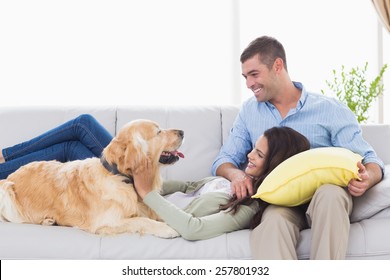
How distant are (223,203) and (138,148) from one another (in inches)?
15.8

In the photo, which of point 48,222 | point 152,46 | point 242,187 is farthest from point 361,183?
point 152,46

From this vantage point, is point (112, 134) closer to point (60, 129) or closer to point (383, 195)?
point (60, 129)

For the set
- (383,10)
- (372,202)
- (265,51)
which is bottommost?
(372,202)

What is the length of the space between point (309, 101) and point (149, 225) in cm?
99

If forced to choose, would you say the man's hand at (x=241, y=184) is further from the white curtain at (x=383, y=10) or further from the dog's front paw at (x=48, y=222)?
the white curtain at (x=383, y=10)

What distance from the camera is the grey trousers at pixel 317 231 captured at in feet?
5.87

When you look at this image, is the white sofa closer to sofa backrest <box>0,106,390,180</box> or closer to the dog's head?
the dog's head

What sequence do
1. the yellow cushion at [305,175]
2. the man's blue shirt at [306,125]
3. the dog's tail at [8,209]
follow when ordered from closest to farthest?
the yellow cushion at [305,175], the dog's tail at [8,209], the man's blue shirt at [306,125]

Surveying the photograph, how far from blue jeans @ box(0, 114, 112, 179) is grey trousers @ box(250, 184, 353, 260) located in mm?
944

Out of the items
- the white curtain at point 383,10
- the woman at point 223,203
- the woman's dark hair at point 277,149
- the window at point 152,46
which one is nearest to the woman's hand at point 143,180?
the woman at point 223,203

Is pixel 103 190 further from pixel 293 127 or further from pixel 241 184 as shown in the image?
pixel 293 127

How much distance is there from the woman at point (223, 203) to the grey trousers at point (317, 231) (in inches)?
5.3

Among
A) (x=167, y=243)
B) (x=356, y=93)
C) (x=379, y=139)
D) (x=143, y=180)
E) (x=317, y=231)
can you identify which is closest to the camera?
(x=317, y=231)

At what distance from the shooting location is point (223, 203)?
2074 mm
